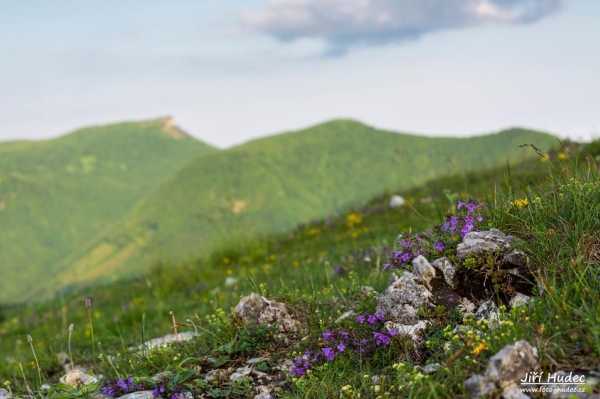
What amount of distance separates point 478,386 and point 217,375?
202 cm

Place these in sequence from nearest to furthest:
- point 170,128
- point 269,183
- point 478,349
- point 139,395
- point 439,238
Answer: point 478,349, point 139,395, point 439,238, point 269,183, point 170,128

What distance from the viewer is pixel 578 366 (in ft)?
9.15

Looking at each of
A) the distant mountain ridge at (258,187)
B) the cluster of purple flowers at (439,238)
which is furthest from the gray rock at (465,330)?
the distant mountain ridge at (258,187)

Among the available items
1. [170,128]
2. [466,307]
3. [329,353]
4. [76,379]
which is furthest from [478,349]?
[170,128]

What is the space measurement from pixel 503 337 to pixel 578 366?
393mm

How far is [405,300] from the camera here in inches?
153

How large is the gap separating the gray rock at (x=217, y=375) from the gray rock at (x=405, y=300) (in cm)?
124

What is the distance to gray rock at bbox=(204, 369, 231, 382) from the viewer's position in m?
4.03

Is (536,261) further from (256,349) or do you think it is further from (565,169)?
(256,349)

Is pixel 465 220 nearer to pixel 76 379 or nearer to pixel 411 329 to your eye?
pixel 411 329

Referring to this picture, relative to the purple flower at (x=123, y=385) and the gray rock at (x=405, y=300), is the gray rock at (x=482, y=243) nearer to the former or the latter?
the gray rock at (x=405, y=300)

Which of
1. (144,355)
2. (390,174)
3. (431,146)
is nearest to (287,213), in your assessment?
(390,174)

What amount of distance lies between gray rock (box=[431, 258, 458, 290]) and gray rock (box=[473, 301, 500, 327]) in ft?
0.82

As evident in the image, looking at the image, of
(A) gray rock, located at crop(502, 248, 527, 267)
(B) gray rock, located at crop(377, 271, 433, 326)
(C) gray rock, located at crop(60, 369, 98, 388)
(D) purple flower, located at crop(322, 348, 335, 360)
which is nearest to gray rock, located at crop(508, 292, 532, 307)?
(A) gray rock, located at crop(502, 248, 527, 267)
